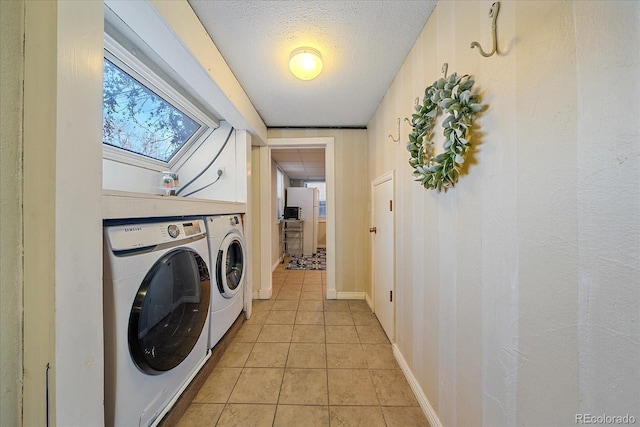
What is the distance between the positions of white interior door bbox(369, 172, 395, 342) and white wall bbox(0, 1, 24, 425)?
181 centimetres

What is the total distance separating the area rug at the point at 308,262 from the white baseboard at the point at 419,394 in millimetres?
2629

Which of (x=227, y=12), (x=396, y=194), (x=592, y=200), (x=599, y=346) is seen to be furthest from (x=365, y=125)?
(x=599, y=346)

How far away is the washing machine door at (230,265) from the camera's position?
5.13 ft

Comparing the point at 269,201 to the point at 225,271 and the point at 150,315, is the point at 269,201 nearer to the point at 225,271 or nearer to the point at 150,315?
the point at 225,271

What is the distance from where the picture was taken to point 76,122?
603 mm

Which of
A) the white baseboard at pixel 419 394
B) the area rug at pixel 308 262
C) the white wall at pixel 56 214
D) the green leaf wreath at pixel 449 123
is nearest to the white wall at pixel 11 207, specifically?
the white wall at pixel 56 214

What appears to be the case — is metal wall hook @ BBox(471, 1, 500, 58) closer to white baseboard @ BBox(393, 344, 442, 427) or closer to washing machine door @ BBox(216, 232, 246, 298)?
white baseboard @ BBox(393, 344, 442, 427)

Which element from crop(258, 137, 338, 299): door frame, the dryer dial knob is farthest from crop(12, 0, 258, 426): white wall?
crop(258, 137, 338, 299): door frame

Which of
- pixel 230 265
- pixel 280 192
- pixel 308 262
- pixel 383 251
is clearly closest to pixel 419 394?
pixel 383 251

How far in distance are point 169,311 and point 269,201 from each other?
1717 millimetres

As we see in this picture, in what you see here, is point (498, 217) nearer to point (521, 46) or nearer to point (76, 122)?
point (521, 46)

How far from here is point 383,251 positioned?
6.47ft

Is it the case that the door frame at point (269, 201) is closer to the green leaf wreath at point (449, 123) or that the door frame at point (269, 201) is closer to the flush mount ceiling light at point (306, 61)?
the flush mount ceiling light at point (306, 61)

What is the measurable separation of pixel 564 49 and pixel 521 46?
0.14 meters
